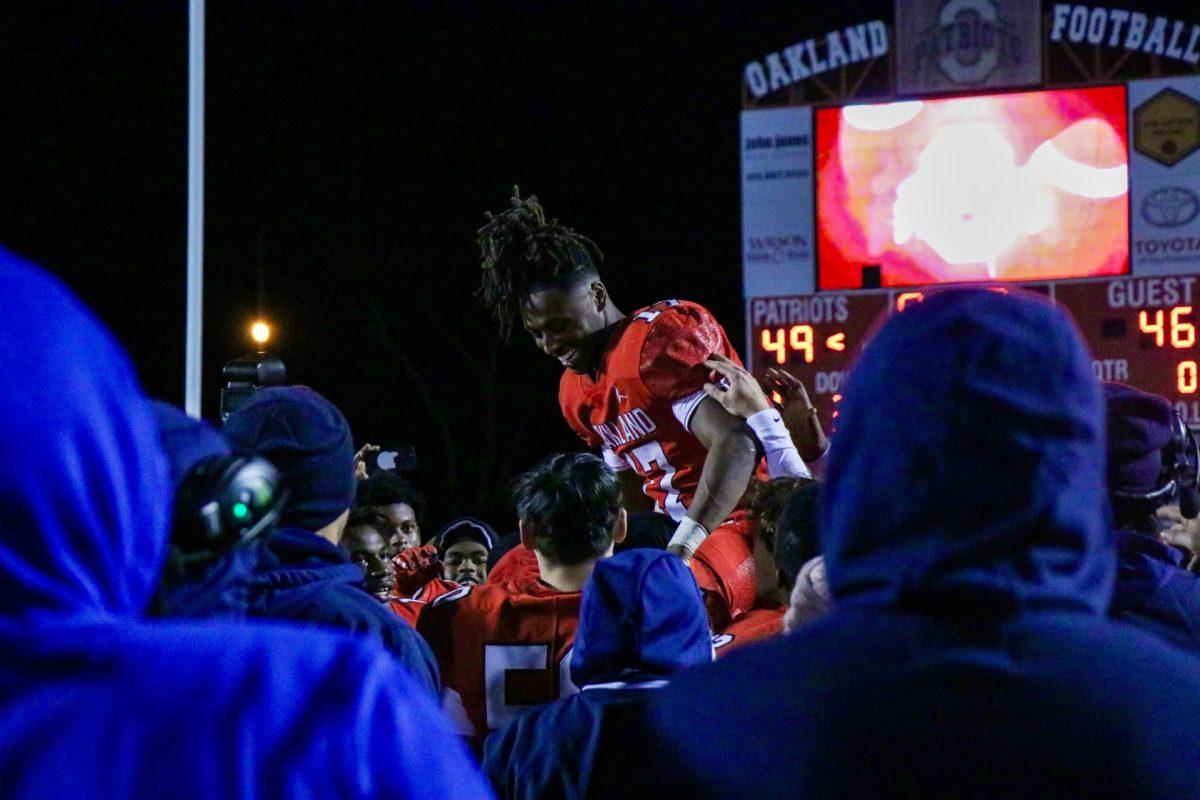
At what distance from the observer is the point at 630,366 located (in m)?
4.72

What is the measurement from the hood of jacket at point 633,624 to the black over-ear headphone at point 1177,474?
2.76ft

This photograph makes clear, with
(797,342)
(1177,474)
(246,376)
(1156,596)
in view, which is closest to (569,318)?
(246,376)

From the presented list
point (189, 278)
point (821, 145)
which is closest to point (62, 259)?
point (821, 145)

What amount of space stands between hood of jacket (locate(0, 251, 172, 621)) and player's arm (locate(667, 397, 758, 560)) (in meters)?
3.27

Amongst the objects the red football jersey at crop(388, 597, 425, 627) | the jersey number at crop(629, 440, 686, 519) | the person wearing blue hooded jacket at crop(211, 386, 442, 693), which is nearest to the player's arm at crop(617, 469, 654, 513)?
the jersey number at crop(629, 440, 686, 519)

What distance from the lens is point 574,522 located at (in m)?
3.77

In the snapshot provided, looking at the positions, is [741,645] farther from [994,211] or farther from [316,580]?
[994,211]

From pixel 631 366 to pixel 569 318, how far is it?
0.34m

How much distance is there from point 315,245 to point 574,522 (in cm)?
2770

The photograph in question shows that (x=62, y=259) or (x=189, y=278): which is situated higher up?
(x=62, y=259)

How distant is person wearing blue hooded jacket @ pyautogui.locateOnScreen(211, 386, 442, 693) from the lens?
2881 mm

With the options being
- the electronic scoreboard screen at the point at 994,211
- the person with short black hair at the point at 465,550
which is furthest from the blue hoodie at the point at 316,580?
the electronic scoreboard screen at the point at 994,211

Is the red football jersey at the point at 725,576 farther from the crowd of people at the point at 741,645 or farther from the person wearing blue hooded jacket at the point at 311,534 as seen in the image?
the crowd of people at the point at 741,645

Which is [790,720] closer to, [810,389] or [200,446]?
[200,446]
